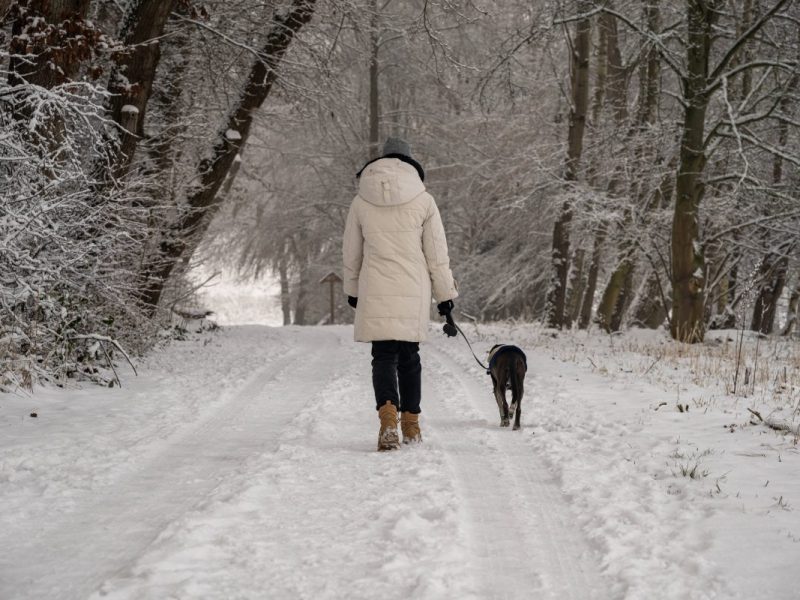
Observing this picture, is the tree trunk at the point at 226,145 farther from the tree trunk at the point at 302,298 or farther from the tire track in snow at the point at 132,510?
the tree trunk at the point at 302,298

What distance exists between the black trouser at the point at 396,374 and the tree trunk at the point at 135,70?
4567mm

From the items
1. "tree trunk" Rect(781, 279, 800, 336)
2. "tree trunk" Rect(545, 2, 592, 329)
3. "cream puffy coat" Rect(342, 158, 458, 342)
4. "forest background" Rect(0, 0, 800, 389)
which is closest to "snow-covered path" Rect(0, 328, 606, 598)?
"cream puffy coat" Rect(342, 158, 458, 342)

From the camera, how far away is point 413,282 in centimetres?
497

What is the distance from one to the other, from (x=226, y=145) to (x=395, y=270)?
22.2 ft

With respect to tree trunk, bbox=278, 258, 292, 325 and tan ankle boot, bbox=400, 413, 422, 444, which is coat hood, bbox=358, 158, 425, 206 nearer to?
tan ankle boot, bbox=400, 413, 422, 444

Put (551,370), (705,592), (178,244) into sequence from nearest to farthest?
(705,592)
(551,370)
(178,244)

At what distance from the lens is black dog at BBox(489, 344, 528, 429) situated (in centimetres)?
536

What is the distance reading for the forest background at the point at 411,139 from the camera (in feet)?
20.2

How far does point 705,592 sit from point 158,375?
22.3 ft

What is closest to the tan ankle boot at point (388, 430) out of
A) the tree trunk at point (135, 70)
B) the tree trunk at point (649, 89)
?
the tree trunk at point (135, 70)

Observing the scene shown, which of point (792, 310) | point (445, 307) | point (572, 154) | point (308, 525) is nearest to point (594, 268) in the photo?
point (572, 154)

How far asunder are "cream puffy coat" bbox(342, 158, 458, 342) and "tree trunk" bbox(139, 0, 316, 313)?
549 cm

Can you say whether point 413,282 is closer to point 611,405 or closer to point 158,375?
point 611,405

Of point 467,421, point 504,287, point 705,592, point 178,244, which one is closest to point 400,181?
point 467,421
